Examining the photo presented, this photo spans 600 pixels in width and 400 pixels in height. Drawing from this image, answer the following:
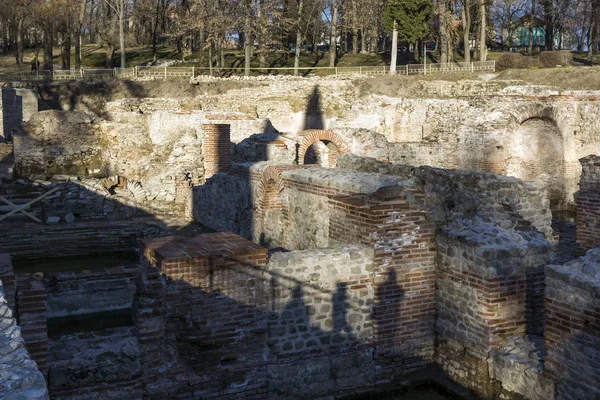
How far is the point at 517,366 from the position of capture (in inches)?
232

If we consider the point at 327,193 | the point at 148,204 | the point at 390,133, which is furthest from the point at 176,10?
the point at 327,193

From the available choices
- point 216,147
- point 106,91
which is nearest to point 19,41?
point 106,91

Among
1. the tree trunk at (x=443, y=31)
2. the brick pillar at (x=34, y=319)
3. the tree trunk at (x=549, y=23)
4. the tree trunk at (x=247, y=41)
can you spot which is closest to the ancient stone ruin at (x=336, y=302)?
the brick pillar at (x=34, y=319)

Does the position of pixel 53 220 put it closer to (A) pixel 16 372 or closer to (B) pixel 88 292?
(B) pixel 88 292

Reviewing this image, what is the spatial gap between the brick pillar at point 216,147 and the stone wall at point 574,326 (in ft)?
32.5

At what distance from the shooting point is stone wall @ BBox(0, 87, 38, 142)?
22.5 meters

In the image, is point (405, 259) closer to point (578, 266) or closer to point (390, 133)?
point (578, 266)

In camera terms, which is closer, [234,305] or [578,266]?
[578,266]

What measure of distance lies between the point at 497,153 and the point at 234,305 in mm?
11050

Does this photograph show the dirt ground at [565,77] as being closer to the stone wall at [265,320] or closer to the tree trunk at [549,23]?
the stone wall at [265,320]

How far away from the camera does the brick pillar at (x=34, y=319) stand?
5125 mm

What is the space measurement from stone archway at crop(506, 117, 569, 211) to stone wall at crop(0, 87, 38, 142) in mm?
16538

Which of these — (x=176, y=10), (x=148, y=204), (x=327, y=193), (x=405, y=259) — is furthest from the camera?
(x=176, y=10)

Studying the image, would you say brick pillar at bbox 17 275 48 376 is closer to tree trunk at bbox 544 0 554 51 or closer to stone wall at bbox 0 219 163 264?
stone wall at bbox 0 219 163 264
